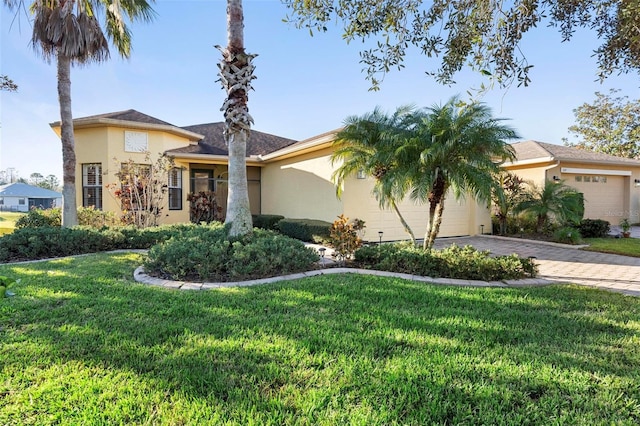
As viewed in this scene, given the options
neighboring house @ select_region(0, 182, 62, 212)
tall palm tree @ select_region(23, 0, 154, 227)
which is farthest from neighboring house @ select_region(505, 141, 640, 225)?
neighboring house @ select_region(0, 182, 62, 212)

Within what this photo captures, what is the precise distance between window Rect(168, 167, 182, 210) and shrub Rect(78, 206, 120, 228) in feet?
8.64

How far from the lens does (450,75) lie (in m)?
5.48

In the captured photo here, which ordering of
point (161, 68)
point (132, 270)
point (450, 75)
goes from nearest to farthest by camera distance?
point (450, 75) < point (132, 270) < point (161, 68)

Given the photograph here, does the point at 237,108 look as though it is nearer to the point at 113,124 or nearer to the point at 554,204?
the point at 113,124

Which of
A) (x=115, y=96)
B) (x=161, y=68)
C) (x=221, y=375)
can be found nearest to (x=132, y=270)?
(x=221, y=375)

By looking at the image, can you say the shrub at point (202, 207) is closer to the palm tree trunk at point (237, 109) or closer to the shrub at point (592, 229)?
the palm tree trunk at point (237, 109)

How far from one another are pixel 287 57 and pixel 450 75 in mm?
6581

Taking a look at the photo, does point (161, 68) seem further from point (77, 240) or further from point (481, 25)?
point (481, 25)

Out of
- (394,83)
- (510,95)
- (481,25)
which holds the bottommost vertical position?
(510,95)

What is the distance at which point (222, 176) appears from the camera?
1686 centimetres

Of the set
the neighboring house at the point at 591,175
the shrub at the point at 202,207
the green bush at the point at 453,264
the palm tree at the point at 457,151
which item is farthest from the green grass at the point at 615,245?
the shrub at the point at 202,207

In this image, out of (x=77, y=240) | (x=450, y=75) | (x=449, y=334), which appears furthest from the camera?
(x=77, y=240)

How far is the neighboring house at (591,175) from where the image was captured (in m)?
15.3

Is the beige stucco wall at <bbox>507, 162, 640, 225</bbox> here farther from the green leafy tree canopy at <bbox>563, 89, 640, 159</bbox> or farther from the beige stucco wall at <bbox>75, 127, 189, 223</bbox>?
the beige stucco wall at <bbox>75, 127, 189, 223</bbox>
